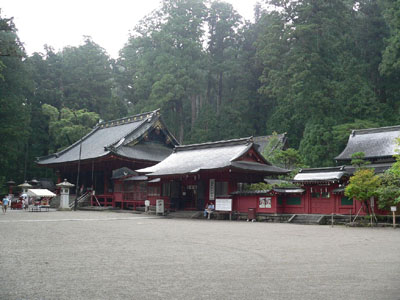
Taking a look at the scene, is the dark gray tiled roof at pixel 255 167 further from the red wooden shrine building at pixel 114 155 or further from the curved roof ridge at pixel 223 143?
the red wooden shrine building at pixel 114 155

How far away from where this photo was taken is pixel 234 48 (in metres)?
66.4

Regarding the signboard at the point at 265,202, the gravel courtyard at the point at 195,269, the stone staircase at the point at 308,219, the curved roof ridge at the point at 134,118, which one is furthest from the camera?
the curved roof ridge at the point at 134,118

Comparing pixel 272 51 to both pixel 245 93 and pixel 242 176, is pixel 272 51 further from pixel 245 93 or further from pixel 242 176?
pixel 242 176

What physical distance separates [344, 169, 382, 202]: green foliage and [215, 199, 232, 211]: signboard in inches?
323

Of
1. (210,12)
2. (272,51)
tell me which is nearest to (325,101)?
(272,51)

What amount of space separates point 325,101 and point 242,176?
17802mm

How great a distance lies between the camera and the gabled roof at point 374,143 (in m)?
32.2

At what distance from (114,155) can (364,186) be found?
23185mm

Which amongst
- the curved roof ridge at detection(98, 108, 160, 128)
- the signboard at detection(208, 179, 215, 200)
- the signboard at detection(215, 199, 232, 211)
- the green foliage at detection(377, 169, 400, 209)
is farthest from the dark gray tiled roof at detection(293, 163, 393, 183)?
the curved roof ridge at detection(98, 108, 160, 128)

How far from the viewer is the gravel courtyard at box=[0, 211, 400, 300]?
644 cm

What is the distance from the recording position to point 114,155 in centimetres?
3816

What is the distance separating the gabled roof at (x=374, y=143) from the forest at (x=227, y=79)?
483 centimetres

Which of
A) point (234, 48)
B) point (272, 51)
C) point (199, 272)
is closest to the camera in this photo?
point (199, 272)

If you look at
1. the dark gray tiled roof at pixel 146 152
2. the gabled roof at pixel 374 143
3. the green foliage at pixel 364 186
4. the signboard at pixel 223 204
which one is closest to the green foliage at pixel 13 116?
the dark gray tiled roof at pixel 146 152
